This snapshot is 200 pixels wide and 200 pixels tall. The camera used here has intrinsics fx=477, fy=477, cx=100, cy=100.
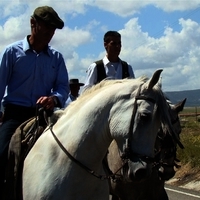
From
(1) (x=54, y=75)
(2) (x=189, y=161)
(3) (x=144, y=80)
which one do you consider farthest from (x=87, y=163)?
(2) (x=189, y=161)

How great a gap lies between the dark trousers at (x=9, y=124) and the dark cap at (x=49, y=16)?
39.1 inches

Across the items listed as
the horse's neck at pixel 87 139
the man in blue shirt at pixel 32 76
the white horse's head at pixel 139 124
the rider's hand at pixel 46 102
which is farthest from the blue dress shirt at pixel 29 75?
the white horse's head at pixel 139 124

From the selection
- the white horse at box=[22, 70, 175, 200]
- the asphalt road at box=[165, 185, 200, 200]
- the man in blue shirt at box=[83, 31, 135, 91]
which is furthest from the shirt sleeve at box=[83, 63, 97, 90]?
the asphalt road at box=[165, 185, 200, 200]

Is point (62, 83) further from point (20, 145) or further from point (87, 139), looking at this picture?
point (87, 139)

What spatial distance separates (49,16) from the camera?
16.1ft

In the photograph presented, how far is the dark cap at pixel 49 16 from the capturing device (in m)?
4.90

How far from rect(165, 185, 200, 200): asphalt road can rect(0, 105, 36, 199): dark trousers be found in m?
6.73

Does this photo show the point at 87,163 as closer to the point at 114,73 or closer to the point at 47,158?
the point at 47,158

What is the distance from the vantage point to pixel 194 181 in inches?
520

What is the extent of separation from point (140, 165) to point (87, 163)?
629 millimetres

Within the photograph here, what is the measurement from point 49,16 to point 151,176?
310cm

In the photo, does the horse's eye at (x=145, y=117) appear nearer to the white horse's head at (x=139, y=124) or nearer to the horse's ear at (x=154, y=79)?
the white horse's head at (x=139, y=124)

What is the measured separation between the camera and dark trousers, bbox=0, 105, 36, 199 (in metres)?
4.89

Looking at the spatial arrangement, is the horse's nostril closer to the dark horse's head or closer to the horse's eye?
the horse's eye
